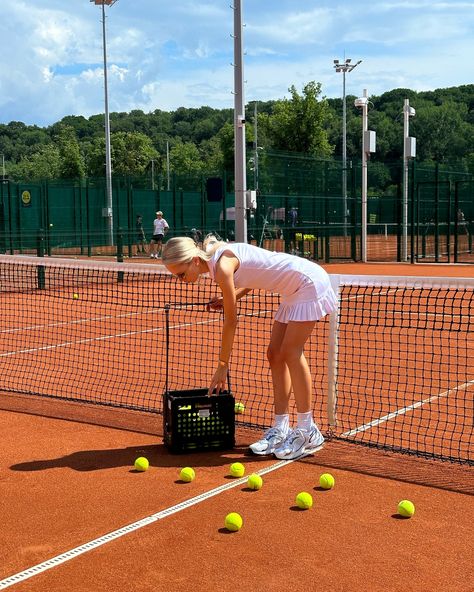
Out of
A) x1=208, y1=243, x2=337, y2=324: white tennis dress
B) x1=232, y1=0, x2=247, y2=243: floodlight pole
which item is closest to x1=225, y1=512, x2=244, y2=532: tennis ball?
x1=208, y1=243, x2=337, y2=324: white tennis dress

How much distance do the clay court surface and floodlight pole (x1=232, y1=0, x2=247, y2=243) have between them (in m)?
10.8

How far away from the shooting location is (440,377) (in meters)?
7.24

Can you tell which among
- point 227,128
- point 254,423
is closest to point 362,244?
point 254,423

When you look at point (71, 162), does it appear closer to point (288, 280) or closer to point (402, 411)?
point (402, 411)

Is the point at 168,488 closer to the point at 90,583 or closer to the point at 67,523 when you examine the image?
the point at 67,523

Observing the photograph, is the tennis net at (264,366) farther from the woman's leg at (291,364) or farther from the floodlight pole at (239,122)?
the floodlight pole at (239,122)

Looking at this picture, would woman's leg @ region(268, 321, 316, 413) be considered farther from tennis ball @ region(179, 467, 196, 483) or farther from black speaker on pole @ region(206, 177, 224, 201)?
black speaker on pole @ region(206, 177, 224, 201)

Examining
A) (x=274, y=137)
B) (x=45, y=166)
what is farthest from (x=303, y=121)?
(x=45, y=166)

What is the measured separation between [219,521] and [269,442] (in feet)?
3.70

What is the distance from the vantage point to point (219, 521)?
399 cm

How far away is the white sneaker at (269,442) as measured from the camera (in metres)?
5.02

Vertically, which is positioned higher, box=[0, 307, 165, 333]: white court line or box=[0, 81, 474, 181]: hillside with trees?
box=[0, 81, 474, 181]: hillside with trees

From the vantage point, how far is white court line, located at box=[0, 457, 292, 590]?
3.41 m

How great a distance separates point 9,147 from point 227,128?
155ft
